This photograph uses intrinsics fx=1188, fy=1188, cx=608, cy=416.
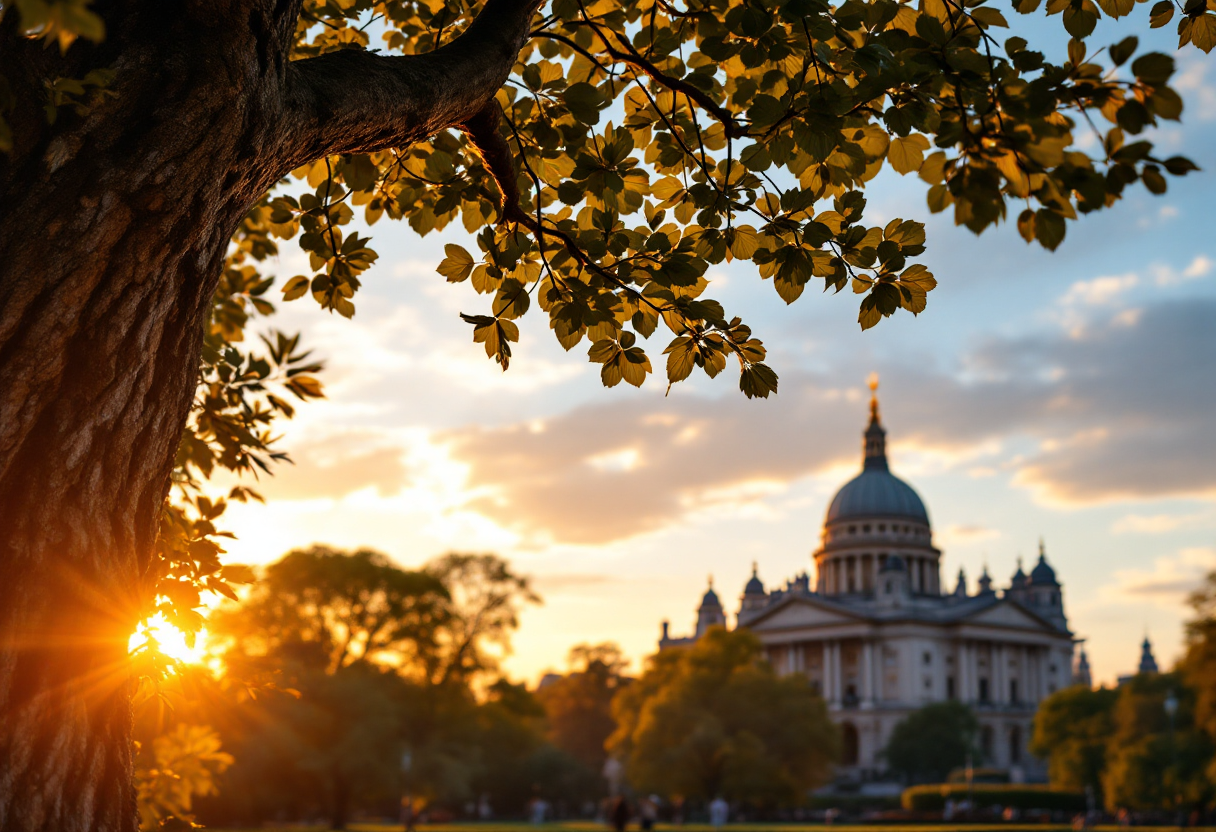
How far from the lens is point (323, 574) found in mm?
49719

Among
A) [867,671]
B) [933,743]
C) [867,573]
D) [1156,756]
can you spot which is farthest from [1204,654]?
[867,573]

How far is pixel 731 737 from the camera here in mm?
58594

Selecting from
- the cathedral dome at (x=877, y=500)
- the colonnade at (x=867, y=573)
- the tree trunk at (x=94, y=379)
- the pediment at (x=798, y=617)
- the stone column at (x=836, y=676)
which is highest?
the cathedral dome at (x=877, y=500)

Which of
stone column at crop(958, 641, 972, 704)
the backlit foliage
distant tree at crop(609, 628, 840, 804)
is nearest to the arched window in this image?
stone column at crop(958, 641, 972, 704)

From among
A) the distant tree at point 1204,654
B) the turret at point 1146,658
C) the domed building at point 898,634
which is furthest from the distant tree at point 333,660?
the turret at point 1146,658

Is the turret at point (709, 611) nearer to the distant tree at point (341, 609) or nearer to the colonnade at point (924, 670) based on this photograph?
the colonnade at point (924, 670)

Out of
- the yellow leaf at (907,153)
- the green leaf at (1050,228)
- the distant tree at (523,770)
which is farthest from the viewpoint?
the distant tree at (523,770)

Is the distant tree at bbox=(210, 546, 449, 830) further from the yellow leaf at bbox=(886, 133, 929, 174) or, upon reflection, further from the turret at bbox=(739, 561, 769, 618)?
the turret at bbox=(739, 561, 769, 618)

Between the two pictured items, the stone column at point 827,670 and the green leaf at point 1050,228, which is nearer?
the green leaf at point 1050,228

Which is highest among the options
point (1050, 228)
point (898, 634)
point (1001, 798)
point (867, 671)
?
point (898, 634)

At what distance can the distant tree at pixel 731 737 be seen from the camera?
187 feet

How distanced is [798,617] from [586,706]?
21815mm

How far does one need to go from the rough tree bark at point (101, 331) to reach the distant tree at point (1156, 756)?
199 ft

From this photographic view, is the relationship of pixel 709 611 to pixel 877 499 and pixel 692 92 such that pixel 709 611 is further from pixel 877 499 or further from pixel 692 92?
pixel 692 92
